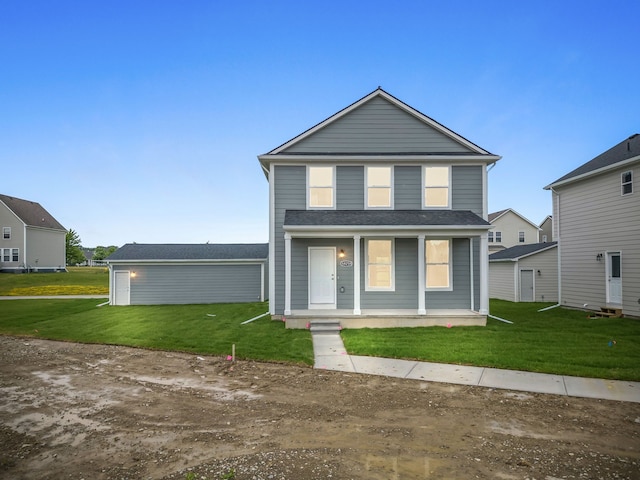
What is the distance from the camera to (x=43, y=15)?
59.8 feet

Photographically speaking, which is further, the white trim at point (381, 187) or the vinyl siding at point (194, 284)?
the vinyl siding at point (194, 284)

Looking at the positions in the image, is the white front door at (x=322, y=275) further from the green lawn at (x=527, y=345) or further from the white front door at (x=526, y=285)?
the white front door at (x=526, y=285)

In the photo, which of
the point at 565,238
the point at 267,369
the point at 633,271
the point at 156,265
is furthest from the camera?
the point at 156,265

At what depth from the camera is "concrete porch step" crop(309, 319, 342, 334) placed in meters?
11.8

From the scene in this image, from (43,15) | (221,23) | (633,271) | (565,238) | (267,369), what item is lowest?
(267,369)

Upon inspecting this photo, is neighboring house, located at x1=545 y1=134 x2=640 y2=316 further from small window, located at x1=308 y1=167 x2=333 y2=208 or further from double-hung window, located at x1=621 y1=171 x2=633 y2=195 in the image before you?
small window, located at x1=308 y1=167 x2=333 y2=208

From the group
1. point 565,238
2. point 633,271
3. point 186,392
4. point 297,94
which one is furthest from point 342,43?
point 186,392

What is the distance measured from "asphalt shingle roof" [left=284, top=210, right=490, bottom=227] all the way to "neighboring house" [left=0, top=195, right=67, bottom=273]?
40985 millimetres

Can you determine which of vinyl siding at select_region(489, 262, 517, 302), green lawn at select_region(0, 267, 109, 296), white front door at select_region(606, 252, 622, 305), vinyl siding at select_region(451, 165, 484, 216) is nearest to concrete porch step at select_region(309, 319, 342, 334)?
vinyl siding at select_region(451, 165, 484, 216)

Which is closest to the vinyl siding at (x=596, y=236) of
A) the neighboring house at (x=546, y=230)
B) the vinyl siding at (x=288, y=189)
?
the vinyl siding at (x=288, y=189)

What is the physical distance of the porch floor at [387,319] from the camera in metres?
12.3

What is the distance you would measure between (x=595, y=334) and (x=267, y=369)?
9.80 metres

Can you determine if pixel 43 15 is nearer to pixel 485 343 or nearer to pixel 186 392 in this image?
pixel 186 392

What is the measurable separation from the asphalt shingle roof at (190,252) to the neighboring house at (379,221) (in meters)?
7.84
